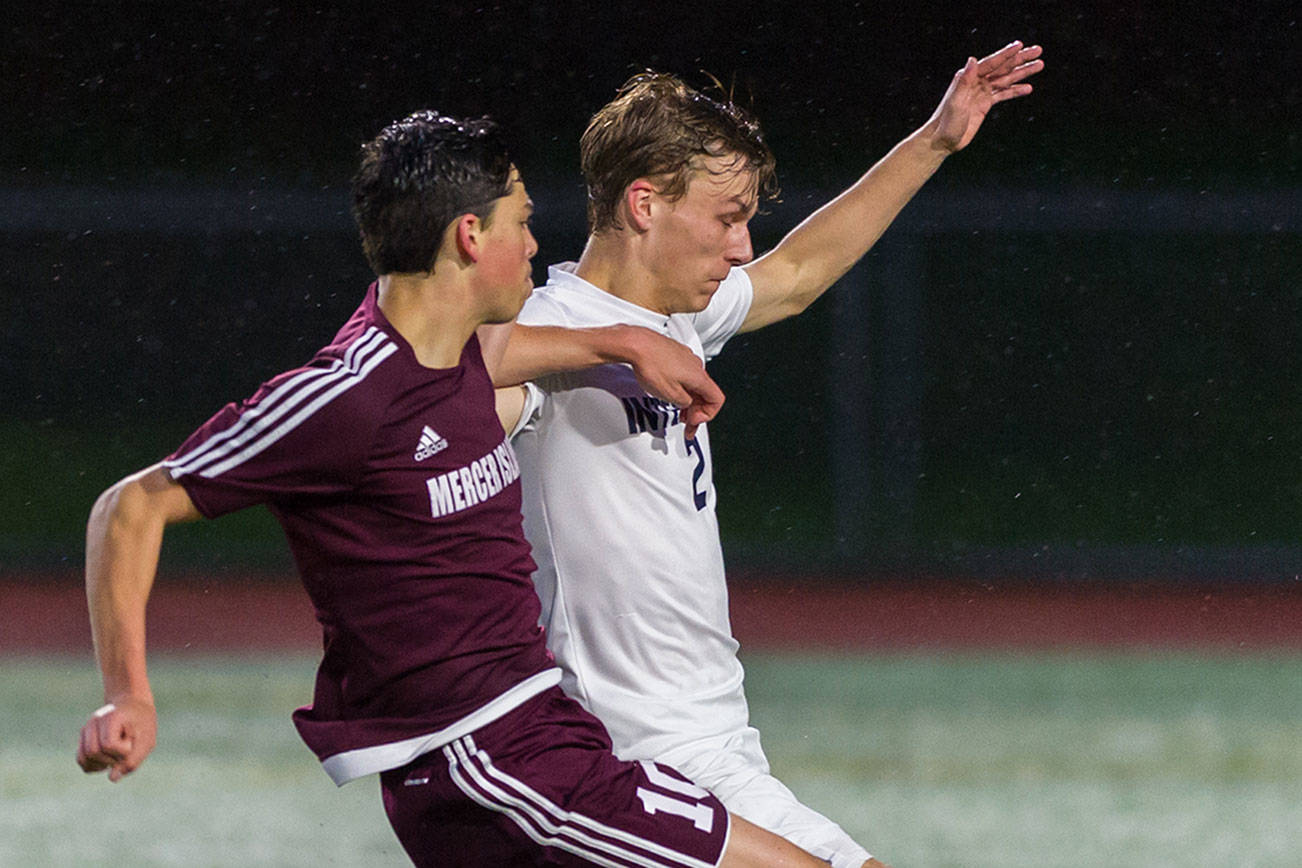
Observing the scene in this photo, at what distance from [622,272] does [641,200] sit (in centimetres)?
12

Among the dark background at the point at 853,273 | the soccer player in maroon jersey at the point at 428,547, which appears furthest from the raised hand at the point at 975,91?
the dark background at the point at 853,273

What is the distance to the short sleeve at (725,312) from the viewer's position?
3086 millimetres

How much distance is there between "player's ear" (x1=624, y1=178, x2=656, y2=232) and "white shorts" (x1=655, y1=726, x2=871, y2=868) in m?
0.83

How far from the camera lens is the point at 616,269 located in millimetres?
2848

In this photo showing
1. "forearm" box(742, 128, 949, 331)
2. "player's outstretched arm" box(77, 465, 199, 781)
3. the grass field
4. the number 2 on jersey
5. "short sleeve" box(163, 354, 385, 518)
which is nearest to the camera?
"player's outstretched arm" box(77, 465, 199, 781)

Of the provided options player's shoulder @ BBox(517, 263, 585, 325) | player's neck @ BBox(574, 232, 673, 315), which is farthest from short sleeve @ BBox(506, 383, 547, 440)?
player's neck @ BBox(574, 232, 673, 315)

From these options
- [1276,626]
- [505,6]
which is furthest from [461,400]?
[505,6]

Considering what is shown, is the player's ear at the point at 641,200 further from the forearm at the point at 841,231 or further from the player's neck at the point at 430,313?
the player's neck at the point at 430,313

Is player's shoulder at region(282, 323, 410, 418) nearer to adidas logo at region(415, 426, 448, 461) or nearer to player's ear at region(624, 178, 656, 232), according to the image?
adidas logo at region(415, 426, 448, 461)

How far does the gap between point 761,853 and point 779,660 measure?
4.11 meters

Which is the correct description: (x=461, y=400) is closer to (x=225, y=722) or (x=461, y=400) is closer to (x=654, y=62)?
(x=225, y=722)

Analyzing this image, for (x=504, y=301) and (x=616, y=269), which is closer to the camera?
(x=504, y=301)

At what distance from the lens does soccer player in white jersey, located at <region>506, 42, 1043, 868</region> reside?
8.72ft

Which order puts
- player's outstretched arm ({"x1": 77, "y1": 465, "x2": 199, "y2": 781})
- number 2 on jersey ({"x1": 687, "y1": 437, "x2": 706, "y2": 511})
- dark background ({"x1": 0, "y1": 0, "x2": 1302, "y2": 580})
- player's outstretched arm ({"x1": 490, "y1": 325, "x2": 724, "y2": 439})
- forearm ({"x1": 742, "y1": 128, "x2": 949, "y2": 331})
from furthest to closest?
dark background ({"x1": 0, "y1": 0, "x2": 1302, "y2": 580}), forearm ({"x1": 742, "y1": 128, "x2": 949, "y2": 331}), number 2 on jersey ({"x1": 687, "y1": 437, "x2": 706, "y2": 511}), player's outstretched arm ({"x1": 490, "y1": 325, "x2": 724, "y2": 439}), player's outstretched arm ({"x1": 77, "y1": 465, "x2": 199, "y2": 781})
